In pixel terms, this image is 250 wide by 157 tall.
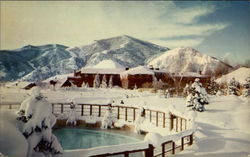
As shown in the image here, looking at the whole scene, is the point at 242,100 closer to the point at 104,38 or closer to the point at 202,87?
the point at 202,87

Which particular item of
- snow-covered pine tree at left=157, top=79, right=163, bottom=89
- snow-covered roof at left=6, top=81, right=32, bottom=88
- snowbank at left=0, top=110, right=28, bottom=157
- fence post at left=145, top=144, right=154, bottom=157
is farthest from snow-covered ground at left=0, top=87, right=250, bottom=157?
snowbank at left=0, top=110, right=28, bottom=157

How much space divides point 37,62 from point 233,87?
3.38m

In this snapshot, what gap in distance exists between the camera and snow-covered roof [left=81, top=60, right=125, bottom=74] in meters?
4.84

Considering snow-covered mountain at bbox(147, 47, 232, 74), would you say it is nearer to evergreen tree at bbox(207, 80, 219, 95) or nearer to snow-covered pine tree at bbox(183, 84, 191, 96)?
evergreen tree at bbox(207, 80, 219, 95)

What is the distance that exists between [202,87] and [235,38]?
111 cm

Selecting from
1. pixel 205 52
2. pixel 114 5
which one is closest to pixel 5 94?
pixel 114 5

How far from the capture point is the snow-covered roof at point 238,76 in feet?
16.8

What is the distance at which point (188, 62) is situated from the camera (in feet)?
17.0

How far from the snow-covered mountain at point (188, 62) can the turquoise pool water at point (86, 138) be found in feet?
5.00

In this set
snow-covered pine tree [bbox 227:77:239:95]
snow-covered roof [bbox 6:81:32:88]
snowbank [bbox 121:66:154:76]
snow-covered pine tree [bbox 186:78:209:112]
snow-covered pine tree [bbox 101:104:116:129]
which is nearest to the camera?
snow-covered roof [bbox 6:81:32:88]

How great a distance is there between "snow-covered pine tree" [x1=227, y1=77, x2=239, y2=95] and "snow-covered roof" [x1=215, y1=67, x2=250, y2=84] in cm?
6

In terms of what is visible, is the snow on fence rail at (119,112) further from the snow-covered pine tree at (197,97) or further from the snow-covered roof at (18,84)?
the snow-covered roof at (18,84)

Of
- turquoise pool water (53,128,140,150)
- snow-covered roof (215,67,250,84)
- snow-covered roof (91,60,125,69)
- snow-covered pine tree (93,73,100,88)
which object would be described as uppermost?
snow-covered roof (91,60,125,69)

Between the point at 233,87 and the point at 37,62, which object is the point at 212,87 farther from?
the point at 37,62
